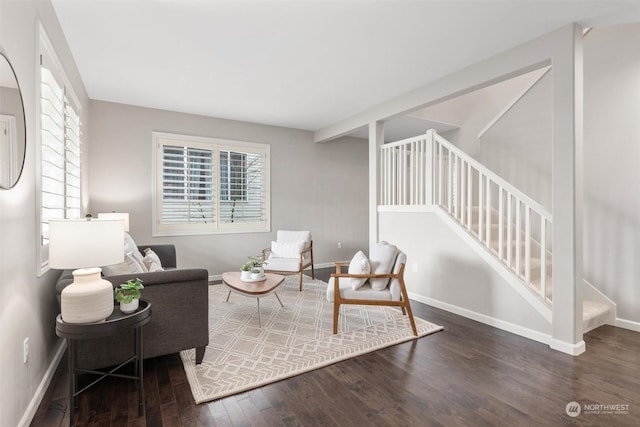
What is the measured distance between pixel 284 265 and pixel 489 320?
107 inches

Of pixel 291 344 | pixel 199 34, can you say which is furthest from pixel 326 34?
pixel 291 344

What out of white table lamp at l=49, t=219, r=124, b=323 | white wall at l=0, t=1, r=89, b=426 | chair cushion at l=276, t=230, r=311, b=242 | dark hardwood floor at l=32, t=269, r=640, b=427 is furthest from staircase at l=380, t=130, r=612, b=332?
white wall at l=0, t=1, r=89, b=426

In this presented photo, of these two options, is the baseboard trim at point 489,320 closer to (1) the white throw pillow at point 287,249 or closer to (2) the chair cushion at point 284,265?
(2) the chair cushion at point 284,265

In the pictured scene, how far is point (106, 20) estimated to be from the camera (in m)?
2.63

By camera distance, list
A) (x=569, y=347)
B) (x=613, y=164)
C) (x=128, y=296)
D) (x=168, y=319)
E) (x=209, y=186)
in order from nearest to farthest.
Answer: (x=128, y=296) → (x=168, y=319) → (x=569, y=347) → (x=613, y=164) → (x=209, y=186)

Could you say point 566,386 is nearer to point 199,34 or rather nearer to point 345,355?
point 345,355

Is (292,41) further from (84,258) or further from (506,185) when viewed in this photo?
(506,185)

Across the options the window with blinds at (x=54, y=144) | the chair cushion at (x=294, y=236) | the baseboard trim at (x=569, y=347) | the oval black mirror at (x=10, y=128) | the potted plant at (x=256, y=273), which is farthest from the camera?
the chair cushion at (x=294, y=236)

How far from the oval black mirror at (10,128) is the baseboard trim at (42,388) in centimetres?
131

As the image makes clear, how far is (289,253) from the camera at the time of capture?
500cm

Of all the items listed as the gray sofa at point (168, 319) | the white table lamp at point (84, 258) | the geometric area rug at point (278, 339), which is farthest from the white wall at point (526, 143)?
the white table lamp at point (84, 258)

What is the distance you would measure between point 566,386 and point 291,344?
209 cm

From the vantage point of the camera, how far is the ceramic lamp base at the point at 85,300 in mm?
1758

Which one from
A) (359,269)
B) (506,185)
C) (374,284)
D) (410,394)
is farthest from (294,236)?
(410,394)
